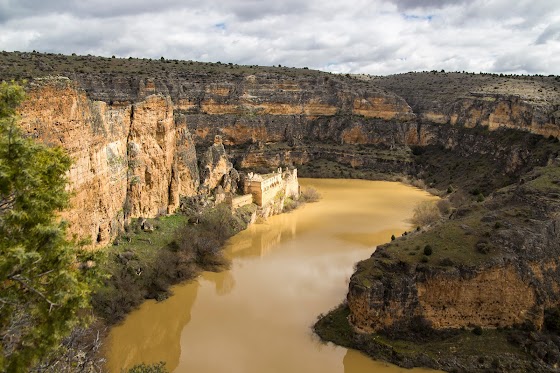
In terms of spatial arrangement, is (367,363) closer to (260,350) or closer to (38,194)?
(260,350)

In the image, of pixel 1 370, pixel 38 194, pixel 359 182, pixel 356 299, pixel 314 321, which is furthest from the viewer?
pixel 359 182

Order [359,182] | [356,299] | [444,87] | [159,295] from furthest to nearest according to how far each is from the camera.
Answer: [444,87]
[359,182]
[159,295]
[356,299]

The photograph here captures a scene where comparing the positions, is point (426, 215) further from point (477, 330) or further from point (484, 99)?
point (484, 99)

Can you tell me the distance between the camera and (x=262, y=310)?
24.1 m

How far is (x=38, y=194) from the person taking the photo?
8398mm

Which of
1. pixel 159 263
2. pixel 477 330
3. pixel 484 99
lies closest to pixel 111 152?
pixel 159 263

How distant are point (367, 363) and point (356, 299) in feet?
8.70

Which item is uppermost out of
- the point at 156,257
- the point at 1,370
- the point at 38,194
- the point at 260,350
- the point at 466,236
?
the point at 38,194

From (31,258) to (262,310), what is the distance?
681 inches

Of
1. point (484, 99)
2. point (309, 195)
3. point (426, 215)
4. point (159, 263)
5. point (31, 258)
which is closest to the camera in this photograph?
point (31, 258)

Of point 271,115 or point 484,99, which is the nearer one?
point 484,99

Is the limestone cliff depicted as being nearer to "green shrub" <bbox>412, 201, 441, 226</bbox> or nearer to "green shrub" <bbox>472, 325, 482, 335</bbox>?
"green shrub" <bbox>472, 325, 482, 335</bbox>

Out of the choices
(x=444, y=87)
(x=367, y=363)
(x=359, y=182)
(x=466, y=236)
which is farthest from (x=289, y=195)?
(x=444, y=87)

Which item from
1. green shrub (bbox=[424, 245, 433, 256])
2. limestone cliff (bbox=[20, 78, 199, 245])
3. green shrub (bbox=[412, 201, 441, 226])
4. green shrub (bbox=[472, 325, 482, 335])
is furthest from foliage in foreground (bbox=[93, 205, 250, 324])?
green shrub (bbox=[412, 201, 441, 226])
